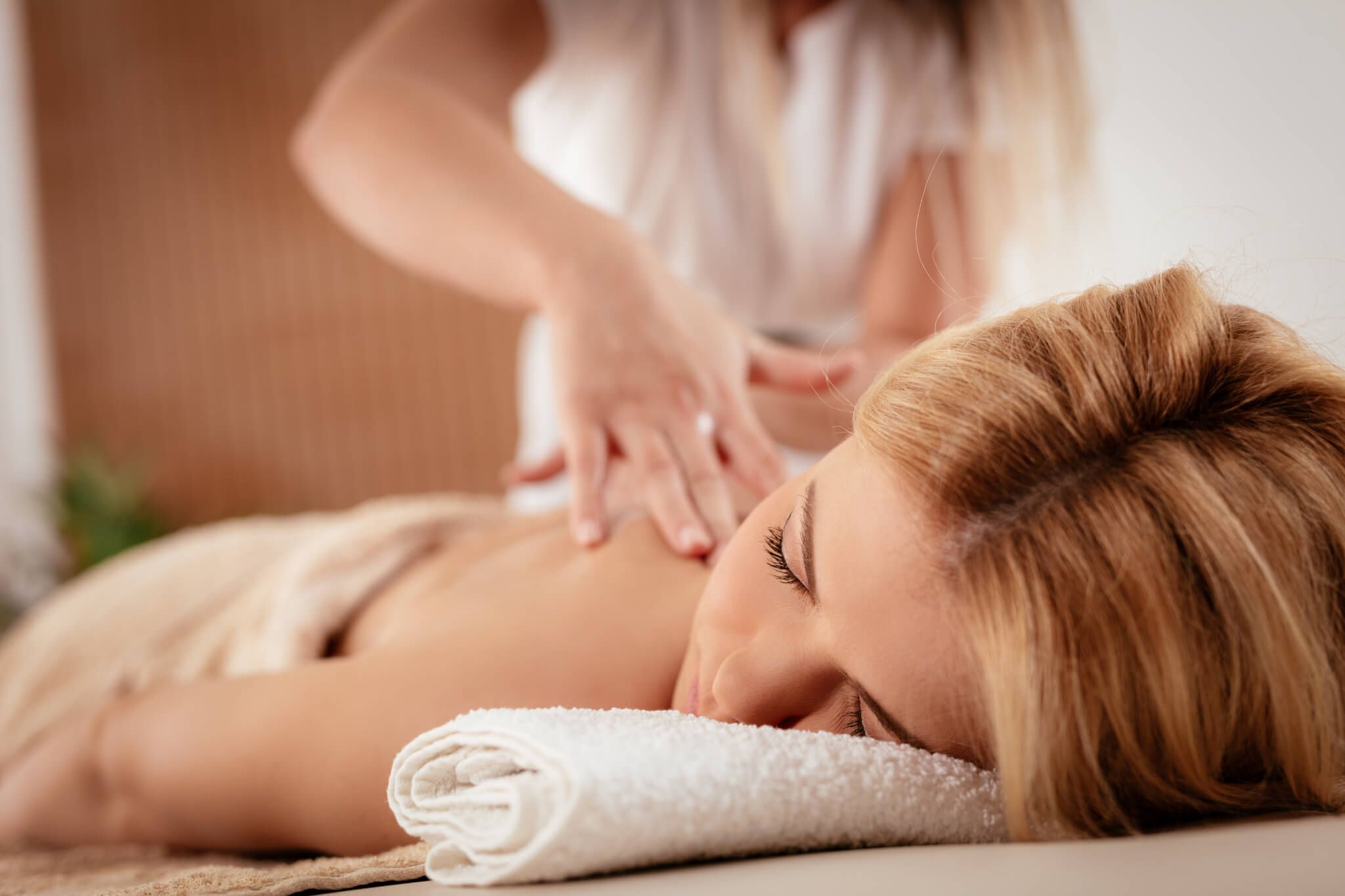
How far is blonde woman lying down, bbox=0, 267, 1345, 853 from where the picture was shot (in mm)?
604

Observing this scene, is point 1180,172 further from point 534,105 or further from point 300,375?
point 300,375

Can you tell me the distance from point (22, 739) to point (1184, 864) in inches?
55.0

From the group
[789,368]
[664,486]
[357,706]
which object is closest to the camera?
[357,706]

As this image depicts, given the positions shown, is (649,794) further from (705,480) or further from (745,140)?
(745,140)

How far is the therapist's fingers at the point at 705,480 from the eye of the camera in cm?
107

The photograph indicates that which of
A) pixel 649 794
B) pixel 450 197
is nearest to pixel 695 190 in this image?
pixel 450 197

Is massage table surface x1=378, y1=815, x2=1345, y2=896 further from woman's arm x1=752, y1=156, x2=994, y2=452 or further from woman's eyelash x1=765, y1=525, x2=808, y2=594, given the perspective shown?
woman's arm x1=752, y1=156, x2=994, y2=452

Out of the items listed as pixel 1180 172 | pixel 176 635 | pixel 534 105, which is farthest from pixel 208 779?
pixel 1180 172

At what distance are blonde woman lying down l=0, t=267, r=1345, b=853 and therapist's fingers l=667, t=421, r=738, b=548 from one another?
0.15 metres

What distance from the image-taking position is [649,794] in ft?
1.86

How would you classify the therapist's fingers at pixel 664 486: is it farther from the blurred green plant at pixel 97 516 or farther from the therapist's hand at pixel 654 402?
the blurred green plant at pixel 97 516

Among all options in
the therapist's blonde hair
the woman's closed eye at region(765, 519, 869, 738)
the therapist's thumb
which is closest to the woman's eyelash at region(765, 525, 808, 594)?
the woman's closed eye at region(765, 519, 869, 738)

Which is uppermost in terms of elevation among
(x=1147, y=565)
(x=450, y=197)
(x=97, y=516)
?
(x=450, y=197)

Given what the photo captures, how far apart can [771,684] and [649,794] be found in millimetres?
184
